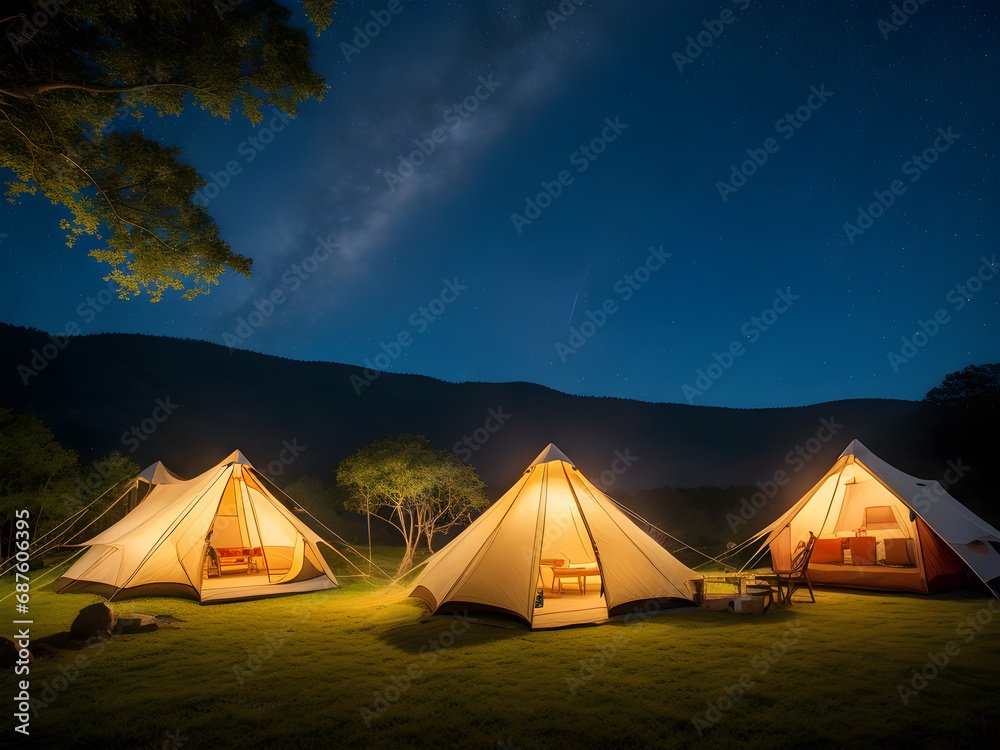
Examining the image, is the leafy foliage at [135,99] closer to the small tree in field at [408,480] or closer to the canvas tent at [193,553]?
the canvas tent at [193,553]

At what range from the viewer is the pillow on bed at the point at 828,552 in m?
9.80

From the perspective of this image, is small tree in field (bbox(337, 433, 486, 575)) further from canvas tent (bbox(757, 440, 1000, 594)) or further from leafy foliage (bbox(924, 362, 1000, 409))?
leafy foliage (bbox(924, 362, 1000, 409))

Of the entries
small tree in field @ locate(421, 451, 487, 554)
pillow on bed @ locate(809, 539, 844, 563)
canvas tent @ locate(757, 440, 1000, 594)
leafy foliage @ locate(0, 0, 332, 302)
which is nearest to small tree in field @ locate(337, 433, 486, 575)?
small tree in field @ locate(421, 451, 487, 554)

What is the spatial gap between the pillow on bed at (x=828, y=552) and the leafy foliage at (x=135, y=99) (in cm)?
1131

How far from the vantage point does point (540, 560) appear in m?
7.60

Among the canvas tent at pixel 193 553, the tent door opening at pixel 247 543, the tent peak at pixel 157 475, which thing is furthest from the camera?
the tent peak at pixel 157 475

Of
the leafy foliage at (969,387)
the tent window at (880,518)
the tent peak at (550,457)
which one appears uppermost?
the leafy foliage at (969,387)

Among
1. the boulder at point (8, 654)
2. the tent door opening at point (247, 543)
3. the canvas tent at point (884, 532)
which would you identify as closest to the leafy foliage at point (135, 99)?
the tent door opening at point (247, 543)

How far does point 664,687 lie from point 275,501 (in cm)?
795

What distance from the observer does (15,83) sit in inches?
240

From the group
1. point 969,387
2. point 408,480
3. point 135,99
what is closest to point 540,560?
point 408,480

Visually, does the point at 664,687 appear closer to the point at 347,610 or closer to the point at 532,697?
the point at 532,697

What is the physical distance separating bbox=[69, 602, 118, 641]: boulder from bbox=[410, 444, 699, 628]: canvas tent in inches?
156

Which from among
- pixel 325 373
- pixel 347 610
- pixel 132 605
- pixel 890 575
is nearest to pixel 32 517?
pixel 132 605
